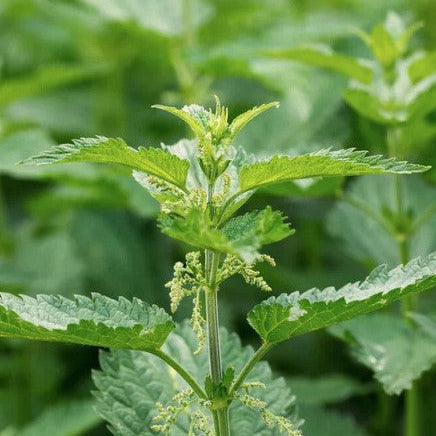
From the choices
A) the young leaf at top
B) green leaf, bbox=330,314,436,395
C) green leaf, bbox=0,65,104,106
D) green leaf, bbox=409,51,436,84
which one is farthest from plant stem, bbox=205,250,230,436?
green leaf, bbox=0,65,104,106

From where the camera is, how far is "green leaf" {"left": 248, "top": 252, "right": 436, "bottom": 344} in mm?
875

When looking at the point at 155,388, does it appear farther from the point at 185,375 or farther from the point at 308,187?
the point at 308,187

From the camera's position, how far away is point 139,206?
1.83 meters

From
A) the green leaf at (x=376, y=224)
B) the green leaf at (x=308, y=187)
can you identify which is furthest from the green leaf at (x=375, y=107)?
the green leaf at (x=376, y=224)

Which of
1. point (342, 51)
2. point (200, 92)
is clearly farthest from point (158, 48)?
point (342, 51)

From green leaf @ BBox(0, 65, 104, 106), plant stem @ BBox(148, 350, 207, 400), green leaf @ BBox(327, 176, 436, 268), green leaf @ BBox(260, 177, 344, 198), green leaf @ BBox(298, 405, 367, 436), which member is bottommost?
plant stem @ BBox(148, 350, 207, 400)

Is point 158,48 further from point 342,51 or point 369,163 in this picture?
point 369,163

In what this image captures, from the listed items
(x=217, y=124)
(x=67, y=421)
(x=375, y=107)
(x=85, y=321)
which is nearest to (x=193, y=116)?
(x=217, y=124)

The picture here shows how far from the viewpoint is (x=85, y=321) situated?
845 millimetres

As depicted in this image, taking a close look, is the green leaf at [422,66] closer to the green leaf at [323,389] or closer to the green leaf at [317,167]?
the green leaf at [323,389]

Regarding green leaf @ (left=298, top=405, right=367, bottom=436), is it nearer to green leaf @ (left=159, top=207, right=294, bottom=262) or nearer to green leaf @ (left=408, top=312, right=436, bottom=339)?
green leaf @ (left=408, top=312, right=436, bottom=339)

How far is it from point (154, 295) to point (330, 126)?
601 mm

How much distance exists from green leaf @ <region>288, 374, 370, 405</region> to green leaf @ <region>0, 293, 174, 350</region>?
0.78 meters

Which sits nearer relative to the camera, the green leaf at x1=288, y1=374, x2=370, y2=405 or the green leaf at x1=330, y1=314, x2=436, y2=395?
the green leaf at x1=330, y1=314, x2=436, y2=395
